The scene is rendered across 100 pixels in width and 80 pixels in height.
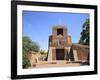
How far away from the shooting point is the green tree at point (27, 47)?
1.97 m

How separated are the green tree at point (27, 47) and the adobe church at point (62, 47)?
0.14 metres

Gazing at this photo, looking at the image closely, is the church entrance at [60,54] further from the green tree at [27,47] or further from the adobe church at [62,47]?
the green tree at [27,47]

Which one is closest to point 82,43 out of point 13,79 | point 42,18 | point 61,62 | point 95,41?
point 95,41

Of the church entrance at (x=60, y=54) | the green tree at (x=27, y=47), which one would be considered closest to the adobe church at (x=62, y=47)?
the church entrance at (x=60, y=54)

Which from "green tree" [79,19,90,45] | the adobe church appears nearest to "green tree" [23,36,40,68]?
the adobe church

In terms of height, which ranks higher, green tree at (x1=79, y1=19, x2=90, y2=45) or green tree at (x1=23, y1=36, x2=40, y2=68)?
green tree at (x1=79, y1=19, x2=90, y2=45)

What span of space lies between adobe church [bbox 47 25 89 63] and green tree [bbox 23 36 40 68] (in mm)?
Answer: 141

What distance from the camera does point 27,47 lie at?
6.51 ft

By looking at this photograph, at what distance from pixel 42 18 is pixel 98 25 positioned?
0.59 meters

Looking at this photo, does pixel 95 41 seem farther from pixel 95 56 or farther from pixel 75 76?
pixel 75 76

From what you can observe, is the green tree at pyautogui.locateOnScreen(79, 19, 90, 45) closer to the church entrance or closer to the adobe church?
the adobe church

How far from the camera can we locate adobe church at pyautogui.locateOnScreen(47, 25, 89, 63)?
2.05 metres

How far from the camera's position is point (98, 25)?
2.20 meters

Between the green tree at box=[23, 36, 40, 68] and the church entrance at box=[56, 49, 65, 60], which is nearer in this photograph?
the green tree at box=[23, 36, 40, 68]
